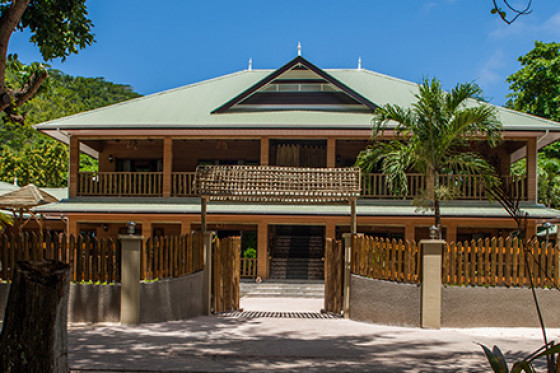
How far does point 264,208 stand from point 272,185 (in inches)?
250

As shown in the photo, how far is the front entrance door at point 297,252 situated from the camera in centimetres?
2100

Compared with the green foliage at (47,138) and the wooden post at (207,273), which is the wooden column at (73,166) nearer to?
the green foliage at (47,138)

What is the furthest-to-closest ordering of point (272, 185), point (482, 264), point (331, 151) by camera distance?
point (331, 151)
point (272, 185)
point (482, 264)

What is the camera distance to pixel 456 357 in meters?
7.68

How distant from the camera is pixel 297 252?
23.0 m

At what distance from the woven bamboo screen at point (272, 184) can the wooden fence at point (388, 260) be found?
1.72 m

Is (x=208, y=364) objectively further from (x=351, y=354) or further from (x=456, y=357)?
(x=456, y=357)

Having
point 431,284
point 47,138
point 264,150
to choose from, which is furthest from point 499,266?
point 47,138

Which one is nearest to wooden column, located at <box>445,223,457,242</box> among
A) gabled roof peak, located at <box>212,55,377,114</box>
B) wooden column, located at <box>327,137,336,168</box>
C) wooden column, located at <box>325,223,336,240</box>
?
wooden column, located at <box>325,223,336,240</box>

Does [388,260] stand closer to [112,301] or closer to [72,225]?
[112,301]

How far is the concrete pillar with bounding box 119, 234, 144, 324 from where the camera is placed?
32.9ft

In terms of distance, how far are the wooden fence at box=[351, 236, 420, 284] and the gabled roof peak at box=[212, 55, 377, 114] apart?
1004 centimetres

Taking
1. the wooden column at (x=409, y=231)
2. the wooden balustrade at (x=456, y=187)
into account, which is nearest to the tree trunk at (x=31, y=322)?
the wooden balustrade at (x=456, y=187)

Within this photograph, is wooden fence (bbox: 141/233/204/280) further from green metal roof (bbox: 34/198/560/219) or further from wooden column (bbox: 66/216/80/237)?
wooden column (bbox: 66/216/80/237)
